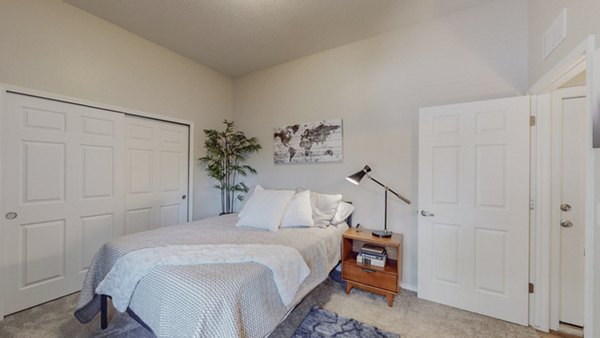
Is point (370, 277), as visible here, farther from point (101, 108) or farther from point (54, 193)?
point (101, 108)

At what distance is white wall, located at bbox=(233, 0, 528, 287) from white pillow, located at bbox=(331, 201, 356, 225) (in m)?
0.14

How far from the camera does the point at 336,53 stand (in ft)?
9.80

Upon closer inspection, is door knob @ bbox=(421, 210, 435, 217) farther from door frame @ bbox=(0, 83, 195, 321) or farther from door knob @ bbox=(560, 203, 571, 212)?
door frame @ bbox=(0, 83, 195, 321)

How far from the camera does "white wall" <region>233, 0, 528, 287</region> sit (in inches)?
84.4

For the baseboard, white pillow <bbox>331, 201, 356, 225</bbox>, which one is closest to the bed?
white pillow <bbox>331, 201, 356, 225</bbox>

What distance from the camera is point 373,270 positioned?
2.23 m

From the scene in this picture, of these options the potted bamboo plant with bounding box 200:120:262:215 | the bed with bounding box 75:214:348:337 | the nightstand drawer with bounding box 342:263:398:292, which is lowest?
the nightstand drawer with bounding box 342:263:398:292

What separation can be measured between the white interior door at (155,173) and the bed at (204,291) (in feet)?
3.67

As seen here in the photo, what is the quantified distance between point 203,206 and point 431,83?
348 cm

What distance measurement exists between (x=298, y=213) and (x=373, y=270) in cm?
91

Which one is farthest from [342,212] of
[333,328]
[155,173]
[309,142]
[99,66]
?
[99,66]

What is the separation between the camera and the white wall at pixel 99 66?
2.04m

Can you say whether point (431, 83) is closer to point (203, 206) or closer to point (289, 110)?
point (289, 110)

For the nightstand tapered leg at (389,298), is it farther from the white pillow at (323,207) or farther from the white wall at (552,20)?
the white wall at (552,20)
